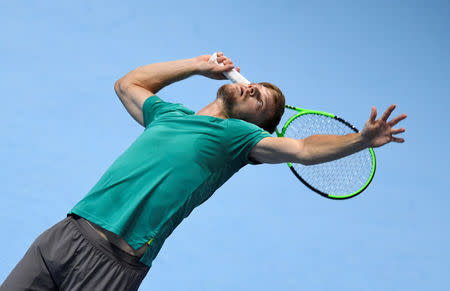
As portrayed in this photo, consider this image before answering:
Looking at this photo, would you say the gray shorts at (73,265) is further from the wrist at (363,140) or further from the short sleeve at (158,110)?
the wrist at (363,140)

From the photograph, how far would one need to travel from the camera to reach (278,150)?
1.26 meters

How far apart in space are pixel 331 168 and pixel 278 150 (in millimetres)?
675

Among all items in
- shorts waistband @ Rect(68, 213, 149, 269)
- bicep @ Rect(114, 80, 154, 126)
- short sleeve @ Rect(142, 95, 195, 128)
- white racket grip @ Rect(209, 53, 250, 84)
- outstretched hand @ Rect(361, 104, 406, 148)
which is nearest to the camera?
outstretched hand @ Rect(361, 104, 406, 148)

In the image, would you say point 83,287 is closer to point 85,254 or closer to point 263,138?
point 85,254

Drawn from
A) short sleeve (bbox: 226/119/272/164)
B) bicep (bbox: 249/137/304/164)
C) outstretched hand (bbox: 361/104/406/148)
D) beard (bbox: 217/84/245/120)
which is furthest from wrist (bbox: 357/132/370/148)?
beard (bbox: 217/84/245/120)

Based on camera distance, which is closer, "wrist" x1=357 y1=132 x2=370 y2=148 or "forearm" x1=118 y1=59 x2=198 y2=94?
"wrist" x1=357 y1=132 x2=370 y2=148

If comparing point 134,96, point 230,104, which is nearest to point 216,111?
point 230,104

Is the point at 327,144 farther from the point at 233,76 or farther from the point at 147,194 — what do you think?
the point at 233,76

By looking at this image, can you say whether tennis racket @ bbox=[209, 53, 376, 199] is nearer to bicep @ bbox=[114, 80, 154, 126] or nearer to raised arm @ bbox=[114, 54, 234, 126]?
raised arm @ bbox=[114, 54, 234, 126]

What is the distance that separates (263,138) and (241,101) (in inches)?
7.3

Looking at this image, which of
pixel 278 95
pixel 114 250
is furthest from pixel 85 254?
pixel 278 95

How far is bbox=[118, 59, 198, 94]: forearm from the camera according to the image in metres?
1.61

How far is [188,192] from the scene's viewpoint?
1309 millimetres

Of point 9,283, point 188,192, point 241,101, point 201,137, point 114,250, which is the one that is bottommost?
point 9,283
